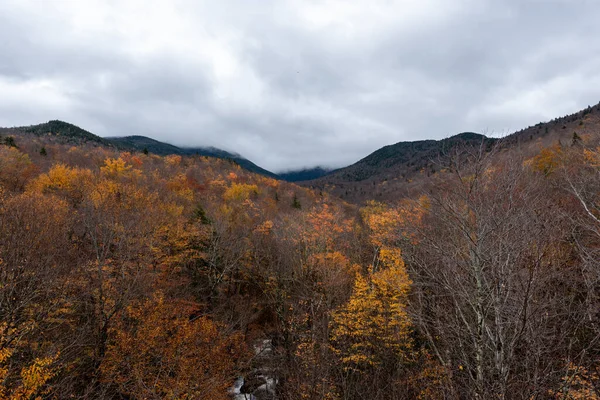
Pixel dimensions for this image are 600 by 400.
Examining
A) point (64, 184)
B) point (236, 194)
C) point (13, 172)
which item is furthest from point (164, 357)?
point (236, 194)

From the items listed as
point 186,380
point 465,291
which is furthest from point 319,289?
point 465,291

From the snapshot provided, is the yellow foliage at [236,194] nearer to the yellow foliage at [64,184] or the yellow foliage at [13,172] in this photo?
the yellow foliage at [64,184]

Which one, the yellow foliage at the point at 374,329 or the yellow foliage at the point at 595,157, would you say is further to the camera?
the yellow foliage at the point at 374,329

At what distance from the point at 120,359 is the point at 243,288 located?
18.3 meters

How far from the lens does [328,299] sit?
891 inches

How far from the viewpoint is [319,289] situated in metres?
26.4

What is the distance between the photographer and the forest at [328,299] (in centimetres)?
745

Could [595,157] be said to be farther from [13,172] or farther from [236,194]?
[13,172]

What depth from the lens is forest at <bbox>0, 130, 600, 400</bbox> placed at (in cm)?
745

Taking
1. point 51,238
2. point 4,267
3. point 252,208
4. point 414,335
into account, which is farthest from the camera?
point 252,208

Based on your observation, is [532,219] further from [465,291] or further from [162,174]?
[162,174]

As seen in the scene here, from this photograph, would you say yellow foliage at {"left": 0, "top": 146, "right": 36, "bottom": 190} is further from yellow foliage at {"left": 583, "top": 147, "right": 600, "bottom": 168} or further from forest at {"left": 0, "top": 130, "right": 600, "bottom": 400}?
yellow foliage at {"left": 583, "top": 147, "right": 600, "bottom": 168}

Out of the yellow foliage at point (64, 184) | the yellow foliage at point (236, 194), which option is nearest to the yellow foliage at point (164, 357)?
the yellow foliage at point (64, 184)

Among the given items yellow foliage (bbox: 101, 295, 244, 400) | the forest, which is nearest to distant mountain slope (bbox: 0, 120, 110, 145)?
the forest
